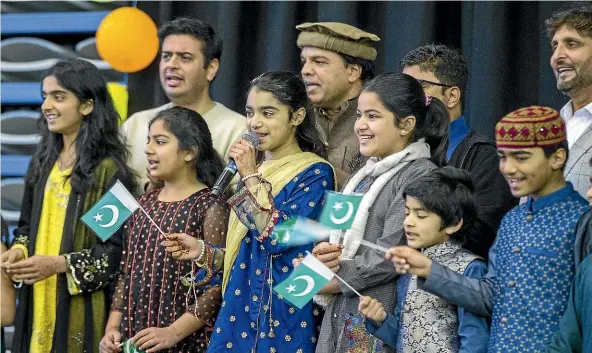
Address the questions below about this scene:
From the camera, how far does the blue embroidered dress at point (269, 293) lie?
3.17 m

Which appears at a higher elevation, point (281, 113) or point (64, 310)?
point (281, 113)

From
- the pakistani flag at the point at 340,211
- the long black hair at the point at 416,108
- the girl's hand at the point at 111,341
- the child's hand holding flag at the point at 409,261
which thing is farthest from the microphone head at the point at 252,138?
the girl's hand at the point at 111,341

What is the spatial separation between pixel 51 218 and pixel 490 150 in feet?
5.39

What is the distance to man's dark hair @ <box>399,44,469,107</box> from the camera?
3.59m

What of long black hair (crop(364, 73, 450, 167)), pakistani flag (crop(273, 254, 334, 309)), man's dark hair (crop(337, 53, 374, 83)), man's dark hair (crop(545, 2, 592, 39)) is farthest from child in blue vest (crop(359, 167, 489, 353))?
man's dark hair (crop(337, 53, 374, 83))

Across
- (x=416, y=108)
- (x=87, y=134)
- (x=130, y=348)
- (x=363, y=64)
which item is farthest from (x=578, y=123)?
(x=87, y=134)

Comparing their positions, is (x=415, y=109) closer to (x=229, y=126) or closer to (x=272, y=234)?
(x=272, y=234)

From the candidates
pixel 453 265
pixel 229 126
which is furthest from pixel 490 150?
pixel 229 126

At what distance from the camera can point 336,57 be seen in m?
3.73

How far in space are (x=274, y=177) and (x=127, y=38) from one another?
1.42 m

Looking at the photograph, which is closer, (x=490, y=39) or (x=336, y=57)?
(x=336, y=57)

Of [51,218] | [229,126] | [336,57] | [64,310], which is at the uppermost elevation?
[336,57]

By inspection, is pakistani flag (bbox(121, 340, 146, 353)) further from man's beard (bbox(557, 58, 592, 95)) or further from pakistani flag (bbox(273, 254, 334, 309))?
man's beard (bbox(557, 58, 592, 95))

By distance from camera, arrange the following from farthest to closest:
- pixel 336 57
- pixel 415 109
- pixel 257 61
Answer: pixel 257 61 < pixel 336 57 < pixel 415 109
